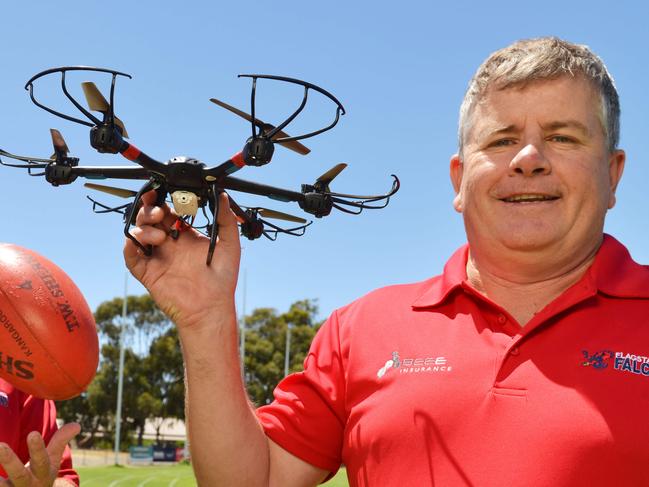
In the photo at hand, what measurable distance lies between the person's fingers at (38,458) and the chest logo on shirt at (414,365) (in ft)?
3.34

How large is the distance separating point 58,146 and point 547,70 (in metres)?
2.44

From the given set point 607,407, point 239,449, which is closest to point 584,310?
point 607,407

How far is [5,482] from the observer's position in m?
2.38

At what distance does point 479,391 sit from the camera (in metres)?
1.97

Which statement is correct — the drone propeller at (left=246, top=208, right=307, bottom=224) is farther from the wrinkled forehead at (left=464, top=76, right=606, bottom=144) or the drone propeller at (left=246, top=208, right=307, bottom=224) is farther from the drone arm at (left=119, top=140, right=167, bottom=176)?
the wrinkled forehead at (left=464, top=76, right=606, bottom=144)

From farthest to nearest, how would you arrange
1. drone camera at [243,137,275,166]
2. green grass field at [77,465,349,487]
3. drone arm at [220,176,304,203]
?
green grass field at [77,465,349,487], drone arm at [220,176,304,203], drone camera at [243,137,275,166]

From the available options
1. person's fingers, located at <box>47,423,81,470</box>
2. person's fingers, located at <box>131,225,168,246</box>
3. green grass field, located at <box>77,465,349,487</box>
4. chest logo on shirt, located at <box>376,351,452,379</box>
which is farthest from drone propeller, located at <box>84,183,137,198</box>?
green grass field, located at <box>77,465,349,487</box>

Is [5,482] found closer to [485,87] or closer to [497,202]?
[497,202]

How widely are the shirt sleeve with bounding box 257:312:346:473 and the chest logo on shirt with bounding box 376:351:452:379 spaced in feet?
0.62

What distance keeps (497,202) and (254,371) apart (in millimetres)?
39552

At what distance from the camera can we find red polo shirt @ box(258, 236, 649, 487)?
1.86 m

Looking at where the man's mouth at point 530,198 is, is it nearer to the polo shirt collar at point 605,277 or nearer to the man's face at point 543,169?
the man's face at point 543,169

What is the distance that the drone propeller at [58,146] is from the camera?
12.1ft

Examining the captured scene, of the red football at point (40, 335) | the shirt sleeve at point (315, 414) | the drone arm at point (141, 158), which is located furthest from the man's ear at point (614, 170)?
the red football at point (40, 335)
